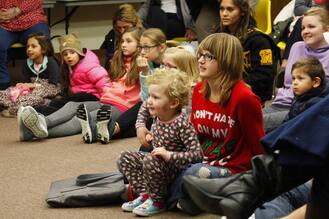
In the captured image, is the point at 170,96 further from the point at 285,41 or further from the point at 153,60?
the point at 285,41

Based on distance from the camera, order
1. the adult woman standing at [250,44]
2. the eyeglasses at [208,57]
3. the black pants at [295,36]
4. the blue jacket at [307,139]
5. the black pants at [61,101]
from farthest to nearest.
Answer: the black pants at [295,36] < the black pants at [61,101] < the adult woman standing at [250,44] < the eyeglasses at [208,57] < the blue jacket at [307,139]

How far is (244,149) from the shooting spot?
9.59 ft

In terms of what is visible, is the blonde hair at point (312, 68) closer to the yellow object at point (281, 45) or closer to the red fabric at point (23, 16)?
the yellow object at point (281, 45)

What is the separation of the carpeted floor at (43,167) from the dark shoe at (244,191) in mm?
1194

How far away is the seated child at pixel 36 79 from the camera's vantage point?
505cm

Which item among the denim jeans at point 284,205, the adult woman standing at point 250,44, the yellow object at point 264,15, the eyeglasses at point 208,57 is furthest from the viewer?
the yellow object at point 264,15


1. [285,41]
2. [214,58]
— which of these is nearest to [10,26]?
[285,41]

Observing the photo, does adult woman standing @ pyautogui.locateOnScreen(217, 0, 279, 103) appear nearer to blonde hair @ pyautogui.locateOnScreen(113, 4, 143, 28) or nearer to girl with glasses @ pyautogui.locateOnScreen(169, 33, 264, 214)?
girl with glasses @ pyautogui.locateOnScreen(169, 33, 264, 214)

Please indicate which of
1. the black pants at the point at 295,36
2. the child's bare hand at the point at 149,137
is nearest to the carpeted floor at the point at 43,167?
the child's bare hand at the point at 149,137

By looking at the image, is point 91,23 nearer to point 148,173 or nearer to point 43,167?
point 43,167

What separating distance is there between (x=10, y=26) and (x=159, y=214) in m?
3.13

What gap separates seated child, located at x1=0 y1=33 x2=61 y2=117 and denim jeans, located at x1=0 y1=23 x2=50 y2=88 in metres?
0.30

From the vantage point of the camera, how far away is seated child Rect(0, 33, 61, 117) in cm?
505

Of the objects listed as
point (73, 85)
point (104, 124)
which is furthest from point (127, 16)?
point (104, 124)
